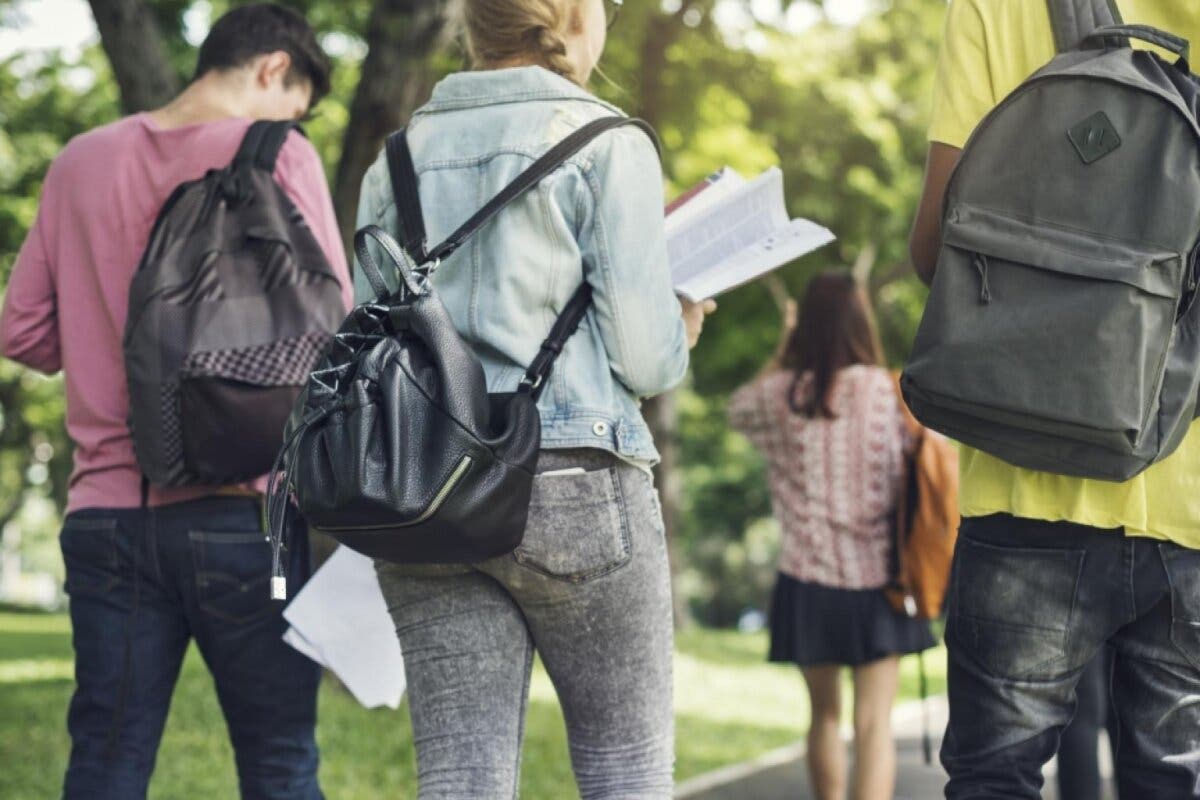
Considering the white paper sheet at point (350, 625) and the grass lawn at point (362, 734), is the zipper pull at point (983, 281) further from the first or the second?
the grass lawn at point (362, 734)

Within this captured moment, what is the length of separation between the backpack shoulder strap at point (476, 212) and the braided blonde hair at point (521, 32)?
219 mm

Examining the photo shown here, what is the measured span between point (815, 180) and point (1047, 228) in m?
14.9

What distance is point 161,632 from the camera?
3.38 metres

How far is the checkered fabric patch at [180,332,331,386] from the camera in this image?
3184 mm

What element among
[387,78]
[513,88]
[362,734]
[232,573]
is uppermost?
[387,78]

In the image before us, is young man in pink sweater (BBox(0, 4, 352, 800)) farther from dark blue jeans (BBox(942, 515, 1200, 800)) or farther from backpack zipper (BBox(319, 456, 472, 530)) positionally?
dark blue jeans (BBox(942, 515, 1200, 800))

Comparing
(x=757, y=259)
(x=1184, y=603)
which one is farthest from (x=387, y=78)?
(x=1184, y=603)

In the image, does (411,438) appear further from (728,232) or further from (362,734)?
(362,734)

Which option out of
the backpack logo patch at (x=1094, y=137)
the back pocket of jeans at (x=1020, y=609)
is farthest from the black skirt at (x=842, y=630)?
the backpack logo patch at (x=1094, y=137)

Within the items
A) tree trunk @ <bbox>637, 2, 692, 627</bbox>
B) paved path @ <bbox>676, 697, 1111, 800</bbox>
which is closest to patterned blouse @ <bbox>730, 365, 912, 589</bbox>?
paved path @ <bbox>676, 697, 1111, 800</bbox>

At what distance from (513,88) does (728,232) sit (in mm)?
561

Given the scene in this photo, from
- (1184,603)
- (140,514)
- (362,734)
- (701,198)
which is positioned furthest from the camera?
(362,734)

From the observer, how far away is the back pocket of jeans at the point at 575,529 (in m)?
2.60

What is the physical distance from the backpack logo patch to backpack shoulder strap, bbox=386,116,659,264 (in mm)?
763
